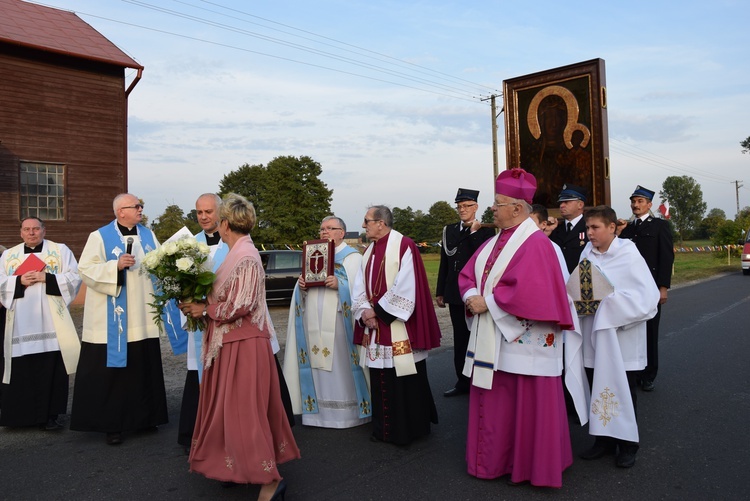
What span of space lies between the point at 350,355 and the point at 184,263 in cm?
259

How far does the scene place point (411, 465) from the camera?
15.7ft

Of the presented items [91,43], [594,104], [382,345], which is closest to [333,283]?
[382,345]

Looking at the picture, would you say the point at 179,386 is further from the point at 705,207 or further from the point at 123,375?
the point at 705,207

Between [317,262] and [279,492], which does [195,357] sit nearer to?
[317,262]

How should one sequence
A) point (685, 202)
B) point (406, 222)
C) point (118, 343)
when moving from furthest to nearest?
point (685, 202) → point (406, 222) → point (118, 343)

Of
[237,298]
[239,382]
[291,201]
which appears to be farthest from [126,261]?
[291,201]

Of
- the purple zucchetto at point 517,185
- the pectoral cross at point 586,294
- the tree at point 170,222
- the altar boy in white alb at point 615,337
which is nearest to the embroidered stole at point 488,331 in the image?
the purple zucchetto at point 517,185

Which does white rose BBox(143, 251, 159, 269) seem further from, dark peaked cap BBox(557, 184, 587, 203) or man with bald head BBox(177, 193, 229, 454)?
dark peaked cap BBox(557, 184, 587, 203)

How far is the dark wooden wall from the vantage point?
57.3 feet

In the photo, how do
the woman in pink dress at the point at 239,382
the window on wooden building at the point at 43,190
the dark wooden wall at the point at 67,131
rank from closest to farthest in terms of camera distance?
1. the woman in pink dress at the point at 239,382
2. the dark wooden wall at the point at 67,131
3. the window on wooden building at the point at 43,190

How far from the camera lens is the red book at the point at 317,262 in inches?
230

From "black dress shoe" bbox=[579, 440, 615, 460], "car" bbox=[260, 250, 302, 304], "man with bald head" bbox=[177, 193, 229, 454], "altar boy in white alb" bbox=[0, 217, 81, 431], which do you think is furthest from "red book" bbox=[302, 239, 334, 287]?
"car" bbox=[260, 250, 302, 304]

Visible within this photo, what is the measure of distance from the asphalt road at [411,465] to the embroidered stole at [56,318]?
0.76 m

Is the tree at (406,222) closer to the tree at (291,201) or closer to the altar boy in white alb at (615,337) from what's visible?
the tree at (291,201)
